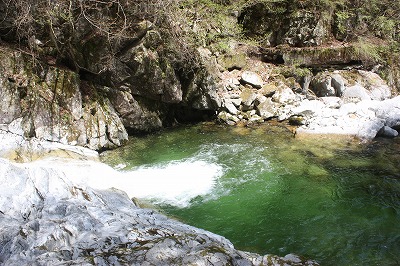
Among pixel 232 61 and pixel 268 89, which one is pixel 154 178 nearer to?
pixel 268 89

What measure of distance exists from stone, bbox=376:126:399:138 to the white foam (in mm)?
5589

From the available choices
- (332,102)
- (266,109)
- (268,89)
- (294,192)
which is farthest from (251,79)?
(294,192)

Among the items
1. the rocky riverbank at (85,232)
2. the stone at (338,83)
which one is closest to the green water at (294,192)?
the rocky riverbank at (85,232)

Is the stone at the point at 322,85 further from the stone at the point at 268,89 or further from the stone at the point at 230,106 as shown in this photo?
the stone at the point at 230,106

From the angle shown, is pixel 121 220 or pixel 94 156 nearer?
pixel 121 220

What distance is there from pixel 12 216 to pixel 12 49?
5.88m

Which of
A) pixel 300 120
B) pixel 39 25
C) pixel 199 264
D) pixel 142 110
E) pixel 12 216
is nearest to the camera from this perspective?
pixel 199 264

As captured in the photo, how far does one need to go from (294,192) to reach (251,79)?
7281mm

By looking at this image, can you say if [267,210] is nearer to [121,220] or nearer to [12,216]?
[121,220]

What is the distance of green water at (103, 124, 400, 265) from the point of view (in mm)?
4891

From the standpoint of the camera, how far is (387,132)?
31.4 feet

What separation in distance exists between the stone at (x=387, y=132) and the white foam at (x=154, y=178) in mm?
5589

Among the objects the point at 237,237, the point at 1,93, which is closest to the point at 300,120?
the point at 237,237

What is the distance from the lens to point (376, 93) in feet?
42.1
